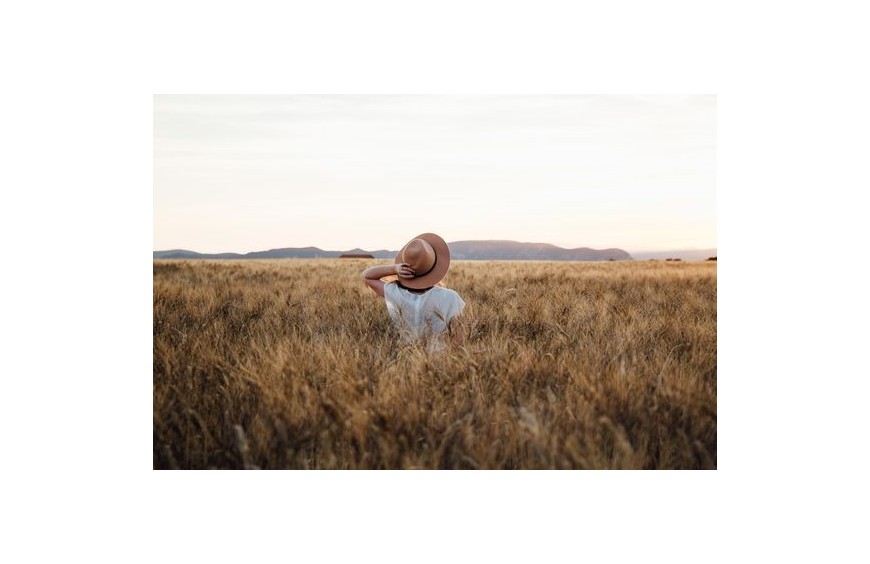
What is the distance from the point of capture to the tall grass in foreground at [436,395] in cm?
265

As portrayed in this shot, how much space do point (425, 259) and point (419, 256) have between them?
5 cm

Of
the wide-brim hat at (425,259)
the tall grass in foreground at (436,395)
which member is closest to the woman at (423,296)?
the wide-brim hat at (425,259)

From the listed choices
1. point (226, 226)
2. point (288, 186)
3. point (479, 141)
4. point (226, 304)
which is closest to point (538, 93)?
point (479, 141)

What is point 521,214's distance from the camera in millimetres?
4941

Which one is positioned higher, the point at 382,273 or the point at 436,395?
the point at 382,273

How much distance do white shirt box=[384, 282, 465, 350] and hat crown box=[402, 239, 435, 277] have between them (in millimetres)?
139

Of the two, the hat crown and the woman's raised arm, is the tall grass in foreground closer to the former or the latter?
the woman's raised arm

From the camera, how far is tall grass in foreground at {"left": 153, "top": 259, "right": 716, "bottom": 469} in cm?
265

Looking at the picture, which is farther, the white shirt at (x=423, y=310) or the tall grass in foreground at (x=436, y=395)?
the white shirt at (x=423, y=310)

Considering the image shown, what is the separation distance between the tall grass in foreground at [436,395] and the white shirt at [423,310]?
15 cm

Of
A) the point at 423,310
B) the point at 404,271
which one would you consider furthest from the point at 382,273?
the point at 423,310

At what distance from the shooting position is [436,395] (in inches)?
Result: 114

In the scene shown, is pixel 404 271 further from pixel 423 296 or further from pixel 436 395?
pixel 436 395

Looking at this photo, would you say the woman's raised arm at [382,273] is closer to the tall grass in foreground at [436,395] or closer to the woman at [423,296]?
the woman at [423,296]
